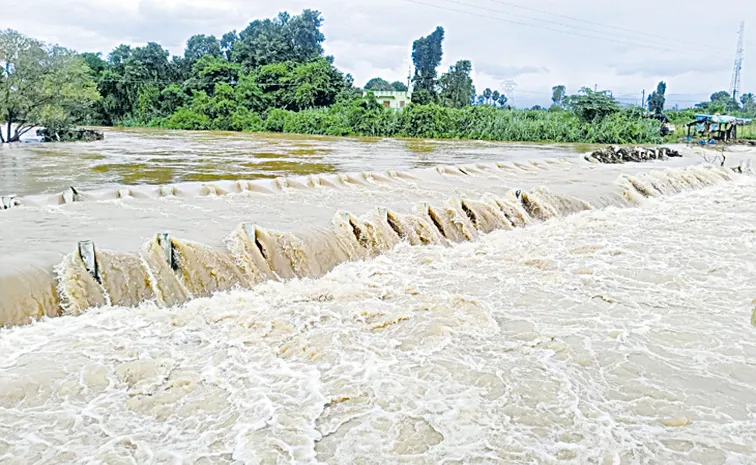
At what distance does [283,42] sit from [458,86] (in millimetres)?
17963

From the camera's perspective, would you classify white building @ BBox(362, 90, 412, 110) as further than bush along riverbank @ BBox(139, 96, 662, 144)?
Yes

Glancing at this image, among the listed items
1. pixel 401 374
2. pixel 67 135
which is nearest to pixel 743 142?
pixel 401 374

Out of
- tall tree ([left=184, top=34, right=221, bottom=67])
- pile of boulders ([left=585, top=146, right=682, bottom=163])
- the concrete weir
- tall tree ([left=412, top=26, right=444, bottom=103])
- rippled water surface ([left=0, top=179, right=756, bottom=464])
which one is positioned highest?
tall tree ([left=184, top=34, right=221, bottom=67])

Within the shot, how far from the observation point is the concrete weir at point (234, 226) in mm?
4867

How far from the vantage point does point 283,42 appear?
50.2 meters

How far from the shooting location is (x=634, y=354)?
14.0 ft

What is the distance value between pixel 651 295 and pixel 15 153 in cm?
1862

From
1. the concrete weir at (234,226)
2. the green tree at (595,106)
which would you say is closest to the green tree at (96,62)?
the green tree at (595,106)

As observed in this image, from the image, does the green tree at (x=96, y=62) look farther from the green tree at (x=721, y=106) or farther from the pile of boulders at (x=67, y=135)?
the green tree at (x=721, y=106)

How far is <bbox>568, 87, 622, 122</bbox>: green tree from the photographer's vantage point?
31.4 meters

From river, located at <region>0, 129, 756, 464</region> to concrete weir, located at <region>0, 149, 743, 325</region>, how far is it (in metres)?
0.03

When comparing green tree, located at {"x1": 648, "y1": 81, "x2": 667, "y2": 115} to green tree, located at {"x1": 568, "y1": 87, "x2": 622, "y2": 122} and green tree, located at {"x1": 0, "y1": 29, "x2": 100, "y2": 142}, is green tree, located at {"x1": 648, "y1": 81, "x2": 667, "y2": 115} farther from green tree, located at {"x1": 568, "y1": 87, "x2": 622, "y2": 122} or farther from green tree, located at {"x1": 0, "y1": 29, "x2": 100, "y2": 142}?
green tree, located at {"x1": 0, "y1": 29, "x2": 100, "y2": 142}

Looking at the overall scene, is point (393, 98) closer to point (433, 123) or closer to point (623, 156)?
point (433, 123)

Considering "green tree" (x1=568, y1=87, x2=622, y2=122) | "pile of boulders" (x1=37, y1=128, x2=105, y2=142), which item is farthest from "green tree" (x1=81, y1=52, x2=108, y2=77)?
"green tree" (x1=568, y1=87, x2=622, y2=122)
